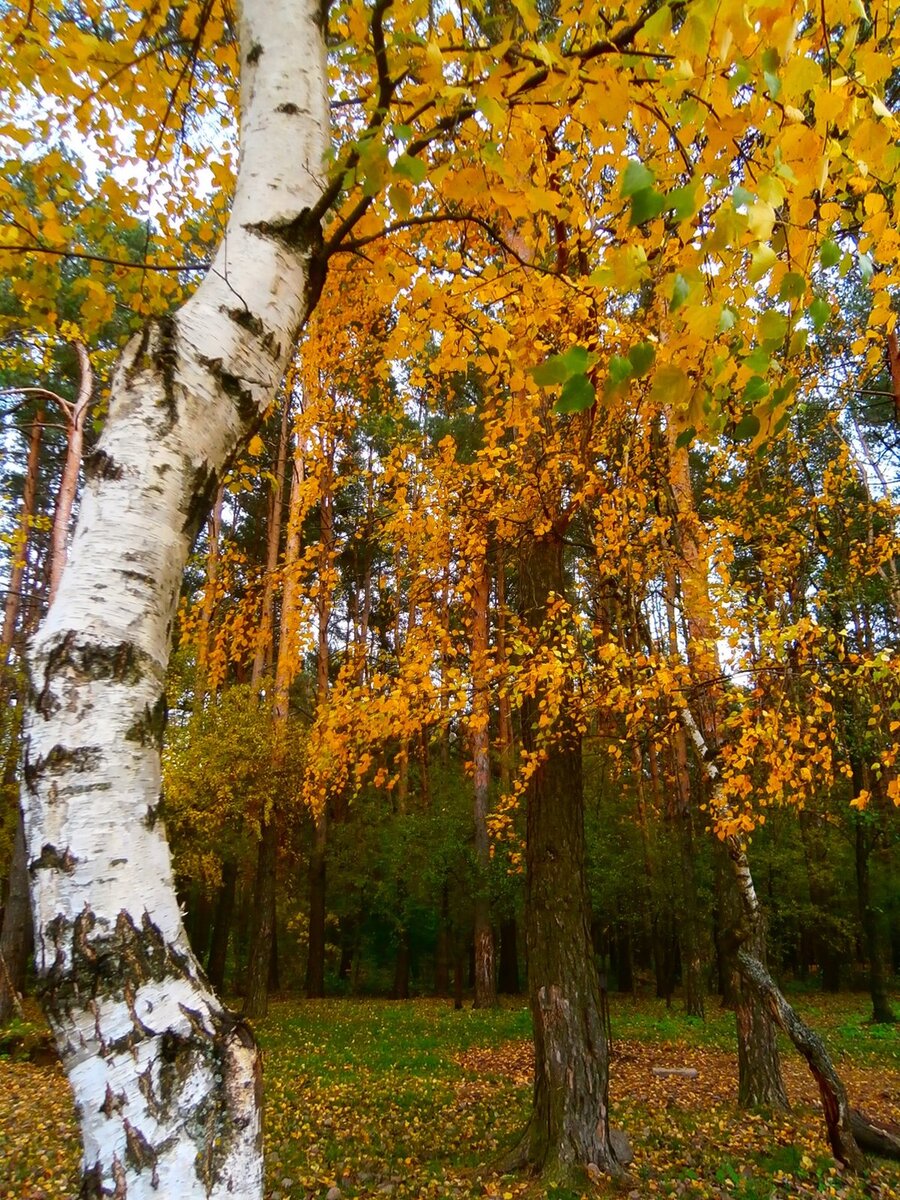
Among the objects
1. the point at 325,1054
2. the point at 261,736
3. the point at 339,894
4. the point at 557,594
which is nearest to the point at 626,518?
the point at 557,594

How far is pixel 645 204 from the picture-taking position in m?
1.14

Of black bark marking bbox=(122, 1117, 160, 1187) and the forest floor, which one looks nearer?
black bark marking bbox=(122, 1117, 160, 1187)

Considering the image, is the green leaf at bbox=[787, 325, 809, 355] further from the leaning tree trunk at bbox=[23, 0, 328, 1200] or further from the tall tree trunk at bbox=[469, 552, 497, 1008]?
the tall tree trunk at bbox=[469, 552, 497, 1008]

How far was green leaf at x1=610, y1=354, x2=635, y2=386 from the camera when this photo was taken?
4.15 feet

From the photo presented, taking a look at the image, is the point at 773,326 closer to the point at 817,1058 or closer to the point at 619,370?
the point at 619,370

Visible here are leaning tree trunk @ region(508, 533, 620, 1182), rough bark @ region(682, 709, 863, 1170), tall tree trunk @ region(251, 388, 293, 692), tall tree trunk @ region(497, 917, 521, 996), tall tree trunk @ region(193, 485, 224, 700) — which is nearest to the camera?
leaning tree trunk @ region(508, 533, 620, 1182)

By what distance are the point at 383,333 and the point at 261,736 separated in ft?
28.9

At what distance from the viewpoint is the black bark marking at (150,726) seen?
119 centimetres

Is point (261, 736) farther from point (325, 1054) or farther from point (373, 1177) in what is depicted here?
point (373, 1177)

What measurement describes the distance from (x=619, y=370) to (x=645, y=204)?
0.26 metres

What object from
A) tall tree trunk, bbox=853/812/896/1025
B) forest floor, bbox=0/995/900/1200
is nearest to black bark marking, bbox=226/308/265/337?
forest floor, bbox=0/995/900/1200

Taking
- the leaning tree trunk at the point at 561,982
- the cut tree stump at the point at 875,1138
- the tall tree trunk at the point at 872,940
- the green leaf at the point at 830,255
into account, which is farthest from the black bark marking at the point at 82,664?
the tall tree trunk at the point at 872,940

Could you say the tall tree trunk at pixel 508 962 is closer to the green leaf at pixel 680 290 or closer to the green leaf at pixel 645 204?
the green leaf at pixel 680 290

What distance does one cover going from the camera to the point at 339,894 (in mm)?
17984
